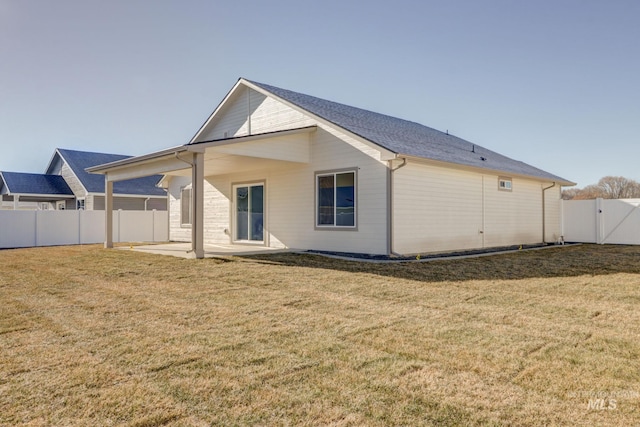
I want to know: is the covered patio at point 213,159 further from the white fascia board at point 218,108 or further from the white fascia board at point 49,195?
the white fascia board at point 49,195

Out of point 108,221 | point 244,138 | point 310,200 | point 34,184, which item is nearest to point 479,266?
point 310,200

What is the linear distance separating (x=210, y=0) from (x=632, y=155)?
95.9ft

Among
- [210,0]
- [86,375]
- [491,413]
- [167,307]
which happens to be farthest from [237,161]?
[491,413]

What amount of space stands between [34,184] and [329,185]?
21.5m

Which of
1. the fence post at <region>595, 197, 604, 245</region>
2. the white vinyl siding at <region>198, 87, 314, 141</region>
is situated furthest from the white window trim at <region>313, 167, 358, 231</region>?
the fence post at <region>595, 197, 604, 245</region>

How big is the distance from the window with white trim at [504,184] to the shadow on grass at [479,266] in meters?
3.56

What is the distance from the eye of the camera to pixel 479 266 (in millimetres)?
9820

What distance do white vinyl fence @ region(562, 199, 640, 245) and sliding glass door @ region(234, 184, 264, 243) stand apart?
44.2 feet

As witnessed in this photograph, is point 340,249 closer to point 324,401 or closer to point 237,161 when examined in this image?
point 237,161

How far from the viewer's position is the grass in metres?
2.69

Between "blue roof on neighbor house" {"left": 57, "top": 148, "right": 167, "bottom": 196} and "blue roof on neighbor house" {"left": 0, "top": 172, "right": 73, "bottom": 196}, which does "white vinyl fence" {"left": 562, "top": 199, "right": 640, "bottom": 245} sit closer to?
"blue roof on neighbor house" {"left": 57, "top": 148, "right": 167, "bottom": 196}

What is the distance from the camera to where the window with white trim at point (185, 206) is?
1808cm

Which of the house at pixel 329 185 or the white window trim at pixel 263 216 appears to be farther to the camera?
the white window trim at pixel 263 216
